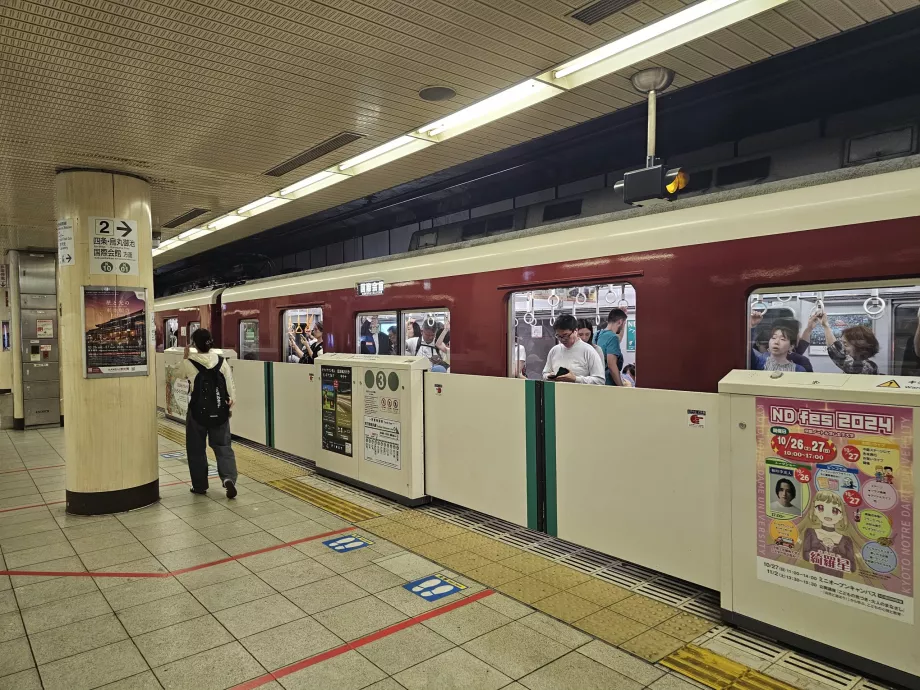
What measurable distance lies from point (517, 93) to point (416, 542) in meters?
3.30

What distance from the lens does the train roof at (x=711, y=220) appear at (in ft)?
9.43

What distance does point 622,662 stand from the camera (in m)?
2.89

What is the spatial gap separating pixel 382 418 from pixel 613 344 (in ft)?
8.03

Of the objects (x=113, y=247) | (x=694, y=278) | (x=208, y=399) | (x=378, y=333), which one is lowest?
(x=208, y=399)

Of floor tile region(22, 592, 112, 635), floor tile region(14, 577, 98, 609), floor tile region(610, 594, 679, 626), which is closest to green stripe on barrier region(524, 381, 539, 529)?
floor tile region(610, 594, 679, 626)

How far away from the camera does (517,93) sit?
4.22m

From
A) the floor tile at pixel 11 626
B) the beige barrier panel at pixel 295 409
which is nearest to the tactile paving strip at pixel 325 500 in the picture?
the beige barrier panel at pixel 295 409

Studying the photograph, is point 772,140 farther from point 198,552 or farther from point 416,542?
point 198,552

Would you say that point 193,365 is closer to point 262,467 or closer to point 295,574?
point 262,467

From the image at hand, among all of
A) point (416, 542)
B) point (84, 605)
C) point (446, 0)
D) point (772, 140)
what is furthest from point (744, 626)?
point (772, 140)

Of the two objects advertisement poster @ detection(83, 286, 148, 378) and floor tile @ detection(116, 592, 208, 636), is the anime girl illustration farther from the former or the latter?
advertisement poster @ detection(83, 286, 148, 378)

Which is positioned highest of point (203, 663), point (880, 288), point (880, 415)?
point (880, 288)

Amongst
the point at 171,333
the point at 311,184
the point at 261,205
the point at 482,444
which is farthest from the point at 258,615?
the point at 171,333

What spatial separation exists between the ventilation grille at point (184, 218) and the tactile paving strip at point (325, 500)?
347 centimetres
